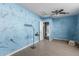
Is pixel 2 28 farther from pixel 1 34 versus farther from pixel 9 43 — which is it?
pixel 9 43

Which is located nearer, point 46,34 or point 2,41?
point 2,41

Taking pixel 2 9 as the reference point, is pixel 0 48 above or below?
below

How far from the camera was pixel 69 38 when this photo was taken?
284 inches

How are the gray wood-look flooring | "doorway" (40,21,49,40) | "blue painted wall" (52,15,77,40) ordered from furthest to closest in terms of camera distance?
1. "doorway" (40,21,49,40)
2. "blue painted wall" (52,15,77,40)
3. the gray wood-look flooring

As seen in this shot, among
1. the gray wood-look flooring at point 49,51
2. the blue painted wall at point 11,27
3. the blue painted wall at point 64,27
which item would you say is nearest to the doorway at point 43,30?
the blue painted wall at point 64,27

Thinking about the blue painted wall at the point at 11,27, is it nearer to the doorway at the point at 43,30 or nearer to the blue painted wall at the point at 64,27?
the doorway at the point at 43,30

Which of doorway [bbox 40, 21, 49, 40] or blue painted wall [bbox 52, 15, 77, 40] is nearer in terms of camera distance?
blue painted wall [bbox 52, 15, 77, 40]

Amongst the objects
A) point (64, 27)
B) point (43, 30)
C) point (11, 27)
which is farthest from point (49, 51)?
point (43, 30)

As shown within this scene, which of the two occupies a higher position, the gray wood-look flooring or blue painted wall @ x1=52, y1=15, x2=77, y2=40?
blue painted wall @ x1=52, y1=15, x2=77, y2=40

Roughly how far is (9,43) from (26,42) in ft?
5.09

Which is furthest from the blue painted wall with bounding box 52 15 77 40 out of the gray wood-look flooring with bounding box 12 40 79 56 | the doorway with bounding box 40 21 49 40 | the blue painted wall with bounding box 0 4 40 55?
the blue painted wall with bounding box 0 4 40 55

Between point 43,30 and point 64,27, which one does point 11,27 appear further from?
point 43,30

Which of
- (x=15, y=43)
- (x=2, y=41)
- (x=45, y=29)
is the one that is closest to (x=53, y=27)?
(x=45, y=29)

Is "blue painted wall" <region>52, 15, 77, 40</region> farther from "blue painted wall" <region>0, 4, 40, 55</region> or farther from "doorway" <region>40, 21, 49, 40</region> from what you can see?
"blue painted wall" <region>0, 4, 40, 55</region>
